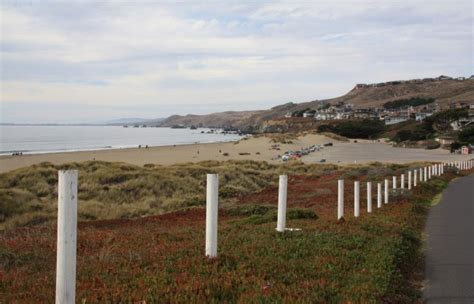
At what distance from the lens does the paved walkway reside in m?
6.96

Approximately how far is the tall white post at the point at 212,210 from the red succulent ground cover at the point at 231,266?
0.18 meters

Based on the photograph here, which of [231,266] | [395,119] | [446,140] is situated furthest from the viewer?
[395,119]

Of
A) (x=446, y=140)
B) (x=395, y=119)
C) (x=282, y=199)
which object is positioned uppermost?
(x=395, y=119)

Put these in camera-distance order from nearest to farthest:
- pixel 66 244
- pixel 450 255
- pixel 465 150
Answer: pixel 66 244 → pixel 450 255 → pixel 465 150

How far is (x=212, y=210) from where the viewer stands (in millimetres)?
7102

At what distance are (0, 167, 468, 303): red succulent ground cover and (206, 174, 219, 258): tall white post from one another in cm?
18

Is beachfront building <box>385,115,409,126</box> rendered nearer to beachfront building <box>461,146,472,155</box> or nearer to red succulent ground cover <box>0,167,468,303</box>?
beachfront building <box>461,146,472,155</box>

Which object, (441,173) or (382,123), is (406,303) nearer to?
(441,173)

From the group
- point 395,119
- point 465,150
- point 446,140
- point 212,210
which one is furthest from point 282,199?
point 395,119

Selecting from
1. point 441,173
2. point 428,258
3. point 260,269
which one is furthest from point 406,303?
point 441,173

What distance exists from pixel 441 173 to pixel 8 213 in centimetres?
2477

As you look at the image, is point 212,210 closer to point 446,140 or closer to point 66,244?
point 66,244

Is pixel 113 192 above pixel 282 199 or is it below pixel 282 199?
below

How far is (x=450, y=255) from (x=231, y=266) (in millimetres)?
4404
